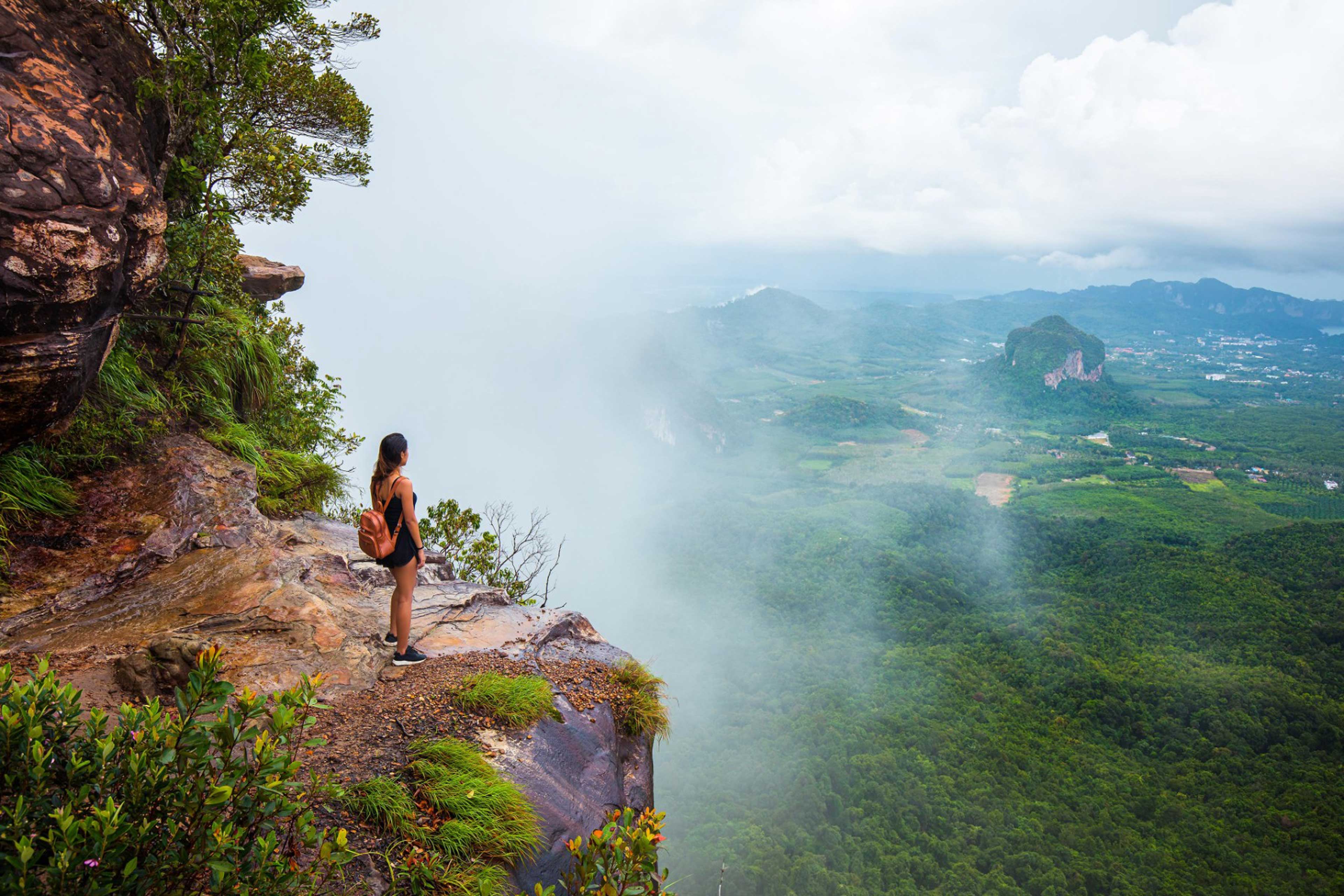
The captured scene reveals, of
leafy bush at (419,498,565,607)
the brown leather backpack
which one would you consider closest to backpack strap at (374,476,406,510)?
the brown leather backpack

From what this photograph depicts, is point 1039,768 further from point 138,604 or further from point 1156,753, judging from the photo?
point 138,604

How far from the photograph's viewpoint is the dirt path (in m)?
97.1

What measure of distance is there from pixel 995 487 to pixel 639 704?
374 feet

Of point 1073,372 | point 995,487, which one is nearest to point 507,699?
point 995,487

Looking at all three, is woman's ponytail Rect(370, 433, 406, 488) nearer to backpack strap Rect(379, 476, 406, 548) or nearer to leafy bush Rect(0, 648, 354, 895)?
backpack strap Rect(379, 476, 406, 548)

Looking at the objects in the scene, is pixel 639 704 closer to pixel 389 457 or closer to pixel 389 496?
pixel 389 496

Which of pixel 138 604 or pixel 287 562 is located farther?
pixel 287 562

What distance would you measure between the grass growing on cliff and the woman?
1.52 m

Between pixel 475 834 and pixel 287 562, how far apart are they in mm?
4319

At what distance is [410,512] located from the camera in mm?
5637

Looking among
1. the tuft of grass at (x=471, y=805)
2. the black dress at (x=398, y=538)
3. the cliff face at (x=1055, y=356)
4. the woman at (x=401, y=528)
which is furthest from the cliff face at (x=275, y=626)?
the cliff face at (x=1055, y=356)

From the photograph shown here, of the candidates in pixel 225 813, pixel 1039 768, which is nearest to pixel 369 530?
pixel 225 813

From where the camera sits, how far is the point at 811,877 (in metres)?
27.0

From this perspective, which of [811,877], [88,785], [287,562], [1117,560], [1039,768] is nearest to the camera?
[88,785]
